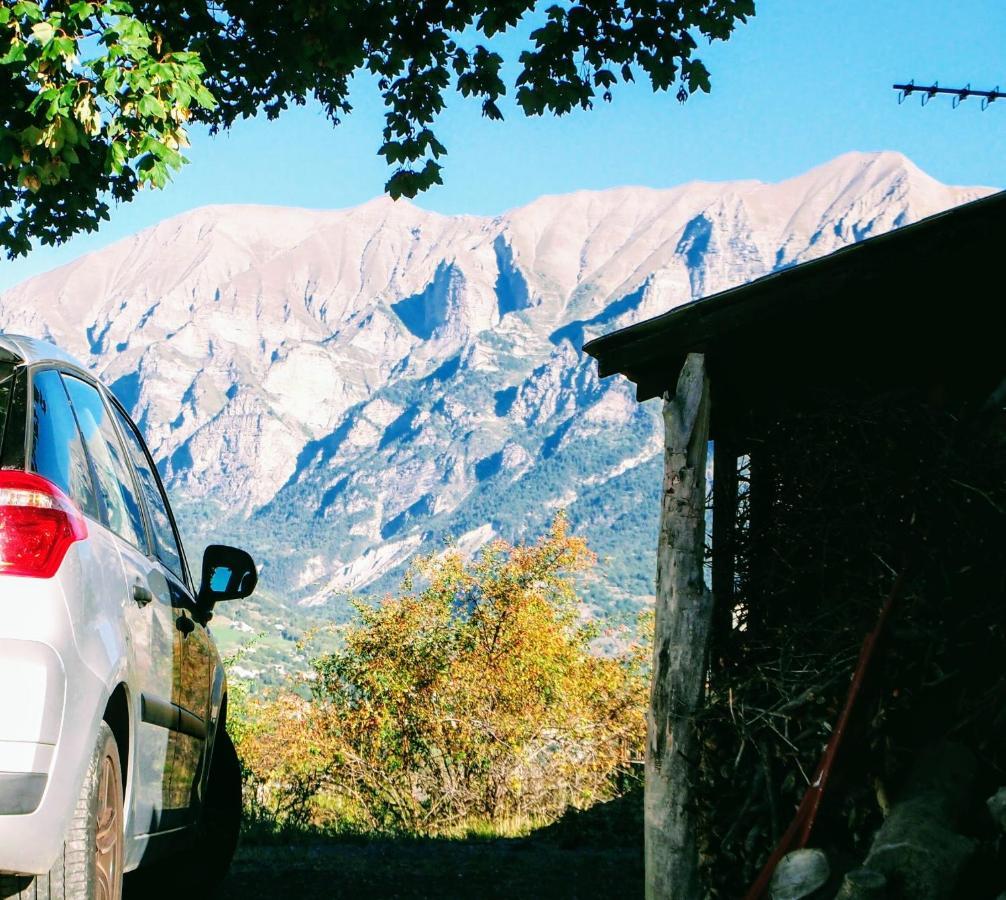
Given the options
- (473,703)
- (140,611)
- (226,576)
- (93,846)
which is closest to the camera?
(93,846)

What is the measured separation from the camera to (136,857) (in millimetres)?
3637

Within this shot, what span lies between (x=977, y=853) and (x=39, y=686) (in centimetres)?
335

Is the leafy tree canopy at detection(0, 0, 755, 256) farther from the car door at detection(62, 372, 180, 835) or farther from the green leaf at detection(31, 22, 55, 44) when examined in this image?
the car door at detection(62, 372, 180, 835)

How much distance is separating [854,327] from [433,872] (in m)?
3.95

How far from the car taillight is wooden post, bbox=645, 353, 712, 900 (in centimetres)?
338

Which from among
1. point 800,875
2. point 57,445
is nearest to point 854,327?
point 800,875

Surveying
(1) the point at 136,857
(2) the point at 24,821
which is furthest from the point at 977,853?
(2) the point at 24,821

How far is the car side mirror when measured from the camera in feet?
16.1

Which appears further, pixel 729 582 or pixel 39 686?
pixel 729 582

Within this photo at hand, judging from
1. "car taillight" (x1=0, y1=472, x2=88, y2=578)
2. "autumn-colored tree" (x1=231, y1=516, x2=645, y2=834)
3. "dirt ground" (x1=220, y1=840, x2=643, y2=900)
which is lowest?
"autumn-colored tree" (x1=231, y1=516, x2=645, y2=834)

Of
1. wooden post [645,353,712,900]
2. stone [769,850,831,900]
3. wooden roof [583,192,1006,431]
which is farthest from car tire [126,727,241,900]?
wooden roof [583,192,1006,431]

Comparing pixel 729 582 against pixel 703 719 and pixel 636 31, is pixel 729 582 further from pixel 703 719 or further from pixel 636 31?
pixel 636 31

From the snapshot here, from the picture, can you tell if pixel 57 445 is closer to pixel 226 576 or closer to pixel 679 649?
pixel 226 576

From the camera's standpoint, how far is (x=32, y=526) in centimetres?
271
